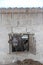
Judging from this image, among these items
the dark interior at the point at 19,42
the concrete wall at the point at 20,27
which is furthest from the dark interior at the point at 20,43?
the concrete wall at the point at 20,27

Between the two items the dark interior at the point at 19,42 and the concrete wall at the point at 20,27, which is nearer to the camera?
the concrete wall at the point at 20,27

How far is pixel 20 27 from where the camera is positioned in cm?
557

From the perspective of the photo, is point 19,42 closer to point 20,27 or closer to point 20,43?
point 20,43

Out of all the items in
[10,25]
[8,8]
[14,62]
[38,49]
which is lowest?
[14,62]

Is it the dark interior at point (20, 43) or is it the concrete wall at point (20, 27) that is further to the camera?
the dark interior at point (20, 43)

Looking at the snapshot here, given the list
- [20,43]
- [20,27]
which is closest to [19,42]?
[20,43]

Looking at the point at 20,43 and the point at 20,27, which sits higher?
the point at 20,27

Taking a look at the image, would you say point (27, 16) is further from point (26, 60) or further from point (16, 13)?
point (26, 60)

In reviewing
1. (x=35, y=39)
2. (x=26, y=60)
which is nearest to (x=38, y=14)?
(x=35, y=39)

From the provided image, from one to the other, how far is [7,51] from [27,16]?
3.55ft

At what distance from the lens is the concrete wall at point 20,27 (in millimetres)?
5562

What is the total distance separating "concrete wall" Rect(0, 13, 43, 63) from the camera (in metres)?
5.56

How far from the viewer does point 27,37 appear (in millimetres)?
5758

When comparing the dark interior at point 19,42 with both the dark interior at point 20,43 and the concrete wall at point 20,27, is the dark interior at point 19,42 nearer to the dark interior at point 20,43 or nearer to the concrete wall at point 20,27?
the dark interior at point 20,43
